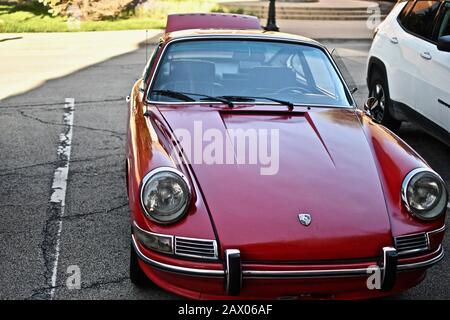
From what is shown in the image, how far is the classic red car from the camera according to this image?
326 cm

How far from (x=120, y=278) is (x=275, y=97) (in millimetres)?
1697

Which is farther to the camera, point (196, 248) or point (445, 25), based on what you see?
point (445, 25)

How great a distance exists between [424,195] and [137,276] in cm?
175

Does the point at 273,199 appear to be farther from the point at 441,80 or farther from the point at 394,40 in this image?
the point at 394,40

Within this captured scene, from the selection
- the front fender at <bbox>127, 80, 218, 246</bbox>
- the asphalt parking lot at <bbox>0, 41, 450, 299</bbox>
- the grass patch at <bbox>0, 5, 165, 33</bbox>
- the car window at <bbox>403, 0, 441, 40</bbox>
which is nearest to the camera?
the front fender at <bbox>127, 80, 218, 246</bbox>

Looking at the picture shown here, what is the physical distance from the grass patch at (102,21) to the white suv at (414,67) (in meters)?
10.6

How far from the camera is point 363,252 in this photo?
10.8 feet

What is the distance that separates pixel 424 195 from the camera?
142 inches

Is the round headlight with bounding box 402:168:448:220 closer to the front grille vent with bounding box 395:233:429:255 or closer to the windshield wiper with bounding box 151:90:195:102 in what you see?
the front grille vent with bounding box 395:233:429:255

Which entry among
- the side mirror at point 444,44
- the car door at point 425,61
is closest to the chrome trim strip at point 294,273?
the side mirror at point 444,44

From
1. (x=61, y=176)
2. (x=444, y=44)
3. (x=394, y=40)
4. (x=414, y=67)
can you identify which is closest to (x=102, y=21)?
(x=394, y=40)

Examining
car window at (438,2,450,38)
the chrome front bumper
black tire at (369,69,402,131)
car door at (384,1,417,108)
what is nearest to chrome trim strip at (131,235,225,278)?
the chrome front bumper

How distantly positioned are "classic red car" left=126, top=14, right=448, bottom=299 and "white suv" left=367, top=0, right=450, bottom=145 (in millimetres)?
1693

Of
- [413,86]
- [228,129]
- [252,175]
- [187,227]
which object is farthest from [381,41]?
[187,227]
